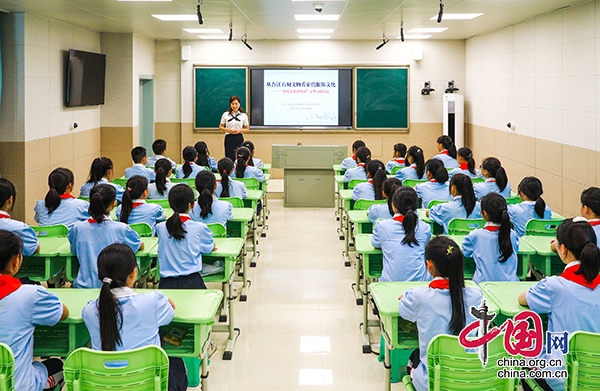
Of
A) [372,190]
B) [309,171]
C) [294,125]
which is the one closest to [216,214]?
[372,190]

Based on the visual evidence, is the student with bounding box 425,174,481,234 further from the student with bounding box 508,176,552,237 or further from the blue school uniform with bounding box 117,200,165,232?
the blue school uniform with bounding box 117,200,165,232

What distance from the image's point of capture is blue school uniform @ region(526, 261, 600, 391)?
314cm

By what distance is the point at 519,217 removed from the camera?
5.47 m

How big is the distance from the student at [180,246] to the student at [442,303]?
1.76 metres

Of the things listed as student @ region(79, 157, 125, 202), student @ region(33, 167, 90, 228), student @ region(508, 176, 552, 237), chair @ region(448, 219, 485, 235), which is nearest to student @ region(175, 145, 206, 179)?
student @ region(79, 157, 125, 202)

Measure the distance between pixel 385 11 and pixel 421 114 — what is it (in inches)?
187

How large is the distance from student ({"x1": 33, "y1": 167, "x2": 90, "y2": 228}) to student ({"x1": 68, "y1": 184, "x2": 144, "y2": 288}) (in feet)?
3.35

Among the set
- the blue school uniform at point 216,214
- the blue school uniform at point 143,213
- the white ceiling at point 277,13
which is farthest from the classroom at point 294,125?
the blue school uniform at point 143,213

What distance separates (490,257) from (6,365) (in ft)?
9.35

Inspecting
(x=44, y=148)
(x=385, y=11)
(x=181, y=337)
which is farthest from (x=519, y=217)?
(x=44, y=148)

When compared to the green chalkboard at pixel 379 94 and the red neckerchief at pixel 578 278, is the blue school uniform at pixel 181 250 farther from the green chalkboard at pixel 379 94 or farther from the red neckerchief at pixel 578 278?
the green chalkboard at pixel 379 94

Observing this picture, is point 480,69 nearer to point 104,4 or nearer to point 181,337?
point 104,4

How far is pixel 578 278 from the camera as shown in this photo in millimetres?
3164

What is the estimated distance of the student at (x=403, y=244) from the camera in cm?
444
